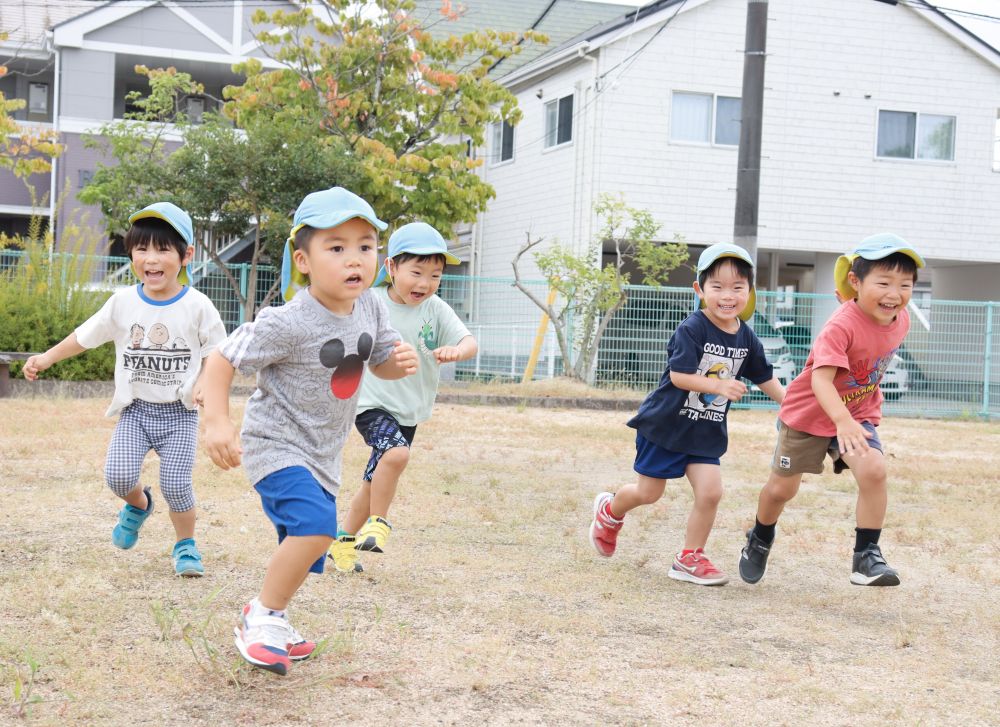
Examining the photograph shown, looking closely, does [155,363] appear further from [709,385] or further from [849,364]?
[849,364]

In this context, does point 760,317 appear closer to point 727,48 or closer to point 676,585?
point 727,48

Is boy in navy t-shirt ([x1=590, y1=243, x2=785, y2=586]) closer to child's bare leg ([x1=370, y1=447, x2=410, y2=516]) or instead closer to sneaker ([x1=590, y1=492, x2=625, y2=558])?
sneaker ([x1=590, y1=492, x2=625, y2=558])

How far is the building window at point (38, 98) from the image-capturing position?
94.3 ft

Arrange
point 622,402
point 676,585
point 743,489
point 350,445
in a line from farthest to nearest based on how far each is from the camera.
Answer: point 622,402, point 350,445, point 743,489, point 676,585

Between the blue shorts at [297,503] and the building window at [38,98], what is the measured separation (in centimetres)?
2839

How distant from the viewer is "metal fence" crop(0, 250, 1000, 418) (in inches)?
639

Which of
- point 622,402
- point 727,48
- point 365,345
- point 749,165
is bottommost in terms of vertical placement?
point 622,402

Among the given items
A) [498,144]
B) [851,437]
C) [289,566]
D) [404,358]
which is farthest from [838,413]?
[498,144]

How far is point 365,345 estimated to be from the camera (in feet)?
11.6

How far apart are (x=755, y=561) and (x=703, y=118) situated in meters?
15.8

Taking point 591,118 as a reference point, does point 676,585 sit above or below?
below

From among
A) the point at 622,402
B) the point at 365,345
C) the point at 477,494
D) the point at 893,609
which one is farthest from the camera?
the point at 622,402

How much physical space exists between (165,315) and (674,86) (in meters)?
16.0

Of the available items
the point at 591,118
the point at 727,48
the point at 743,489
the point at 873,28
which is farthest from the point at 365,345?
the point at 873,28
